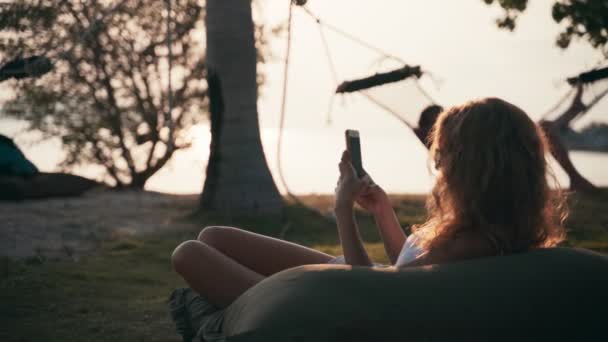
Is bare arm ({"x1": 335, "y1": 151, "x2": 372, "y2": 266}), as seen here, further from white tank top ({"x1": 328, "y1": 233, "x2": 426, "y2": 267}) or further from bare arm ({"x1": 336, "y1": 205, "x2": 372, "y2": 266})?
white tank top ({"x1": 328, "y1": 233, "x2": 426, "y2": 267})

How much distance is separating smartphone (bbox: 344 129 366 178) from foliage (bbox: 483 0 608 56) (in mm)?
5128

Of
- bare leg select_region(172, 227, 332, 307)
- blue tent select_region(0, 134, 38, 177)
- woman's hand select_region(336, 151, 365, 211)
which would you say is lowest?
blue tent select_region(0, 134, 38, 177)

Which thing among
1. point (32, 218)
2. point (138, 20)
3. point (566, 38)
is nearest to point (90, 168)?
point (138, 20)

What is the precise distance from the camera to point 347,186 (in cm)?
224

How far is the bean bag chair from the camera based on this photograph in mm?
1866

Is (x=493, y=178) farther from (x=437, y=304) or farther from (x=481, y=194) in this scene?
(x=437, y=304)

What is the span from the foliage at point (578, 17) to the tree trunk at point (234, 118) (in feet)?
8.48

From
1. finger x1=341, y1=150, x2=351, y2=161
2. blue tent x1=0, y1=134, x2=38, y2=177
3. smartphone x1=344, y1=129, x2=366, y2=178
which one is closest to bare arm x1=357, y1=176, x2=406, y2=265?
smartphone x1=344, y1=129, x2=366, y2=178

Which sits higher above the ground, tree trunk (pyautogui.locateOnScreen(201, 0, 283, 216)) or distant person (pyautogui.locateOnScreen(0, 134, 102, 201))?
tree trunk (pyautogui.locateOnScreen(201, 0, 283, 216))

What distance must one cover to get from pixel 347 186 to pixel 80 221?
4565 mm

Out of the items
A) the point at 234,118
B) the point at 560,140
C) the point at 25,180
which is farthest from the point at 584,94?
the point at 25,180

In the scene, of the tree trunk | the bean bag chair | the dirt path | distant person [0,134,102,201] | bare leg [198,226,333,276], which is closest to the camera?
the bean bag chair

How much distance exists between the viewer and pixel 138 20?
8.17 metres

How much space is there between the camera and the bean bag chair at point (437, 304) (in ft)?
6.12
